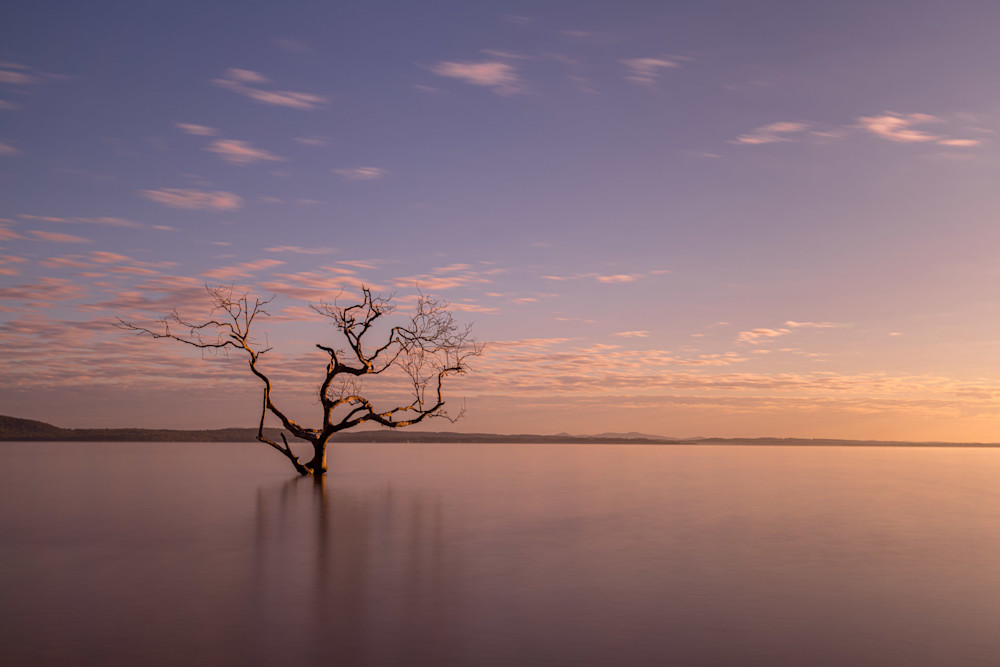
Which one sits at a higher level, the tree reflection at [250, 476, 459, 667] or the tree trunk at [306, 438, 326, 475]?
the tree trunk at [306, 438, 326, 475]

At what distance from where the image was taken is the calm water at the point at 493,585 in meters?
9.99

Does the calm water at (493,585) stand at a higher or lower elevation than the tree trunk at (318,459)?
lower

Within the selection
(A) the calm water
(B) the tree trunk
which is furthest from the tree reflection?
(B) the tree trunk

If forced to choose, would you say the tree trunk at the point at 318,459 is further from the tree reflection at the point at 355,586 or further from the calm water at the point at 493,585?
the tree reflection at the point at 355,586

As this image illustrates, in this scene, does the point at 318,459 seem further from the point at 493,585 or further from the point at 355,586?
the point at 493,585

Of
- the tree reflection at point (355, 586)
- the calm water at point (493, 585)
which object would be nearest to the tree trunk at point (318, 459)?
the calm water at point (493, 585)

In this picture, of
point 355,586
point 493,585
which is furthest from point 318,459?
point 493,585

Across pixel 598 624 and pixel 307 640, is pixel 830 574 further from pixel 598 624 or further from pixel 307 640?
pixel 307 640

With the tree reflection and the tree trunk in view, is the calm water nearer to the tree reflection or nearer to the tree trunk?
the tree reflection

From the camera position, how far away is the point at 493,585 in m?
14.0

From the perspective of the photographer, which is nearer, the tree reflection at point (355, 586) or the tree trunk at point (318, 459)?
the tree reflection at point (355, 586)

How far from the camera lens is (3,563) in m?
15.9

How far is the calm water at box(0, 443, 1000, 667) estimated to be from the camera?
9.99 m

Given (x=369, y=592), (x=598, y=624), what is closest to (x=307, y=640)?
(x=369, y=592)
